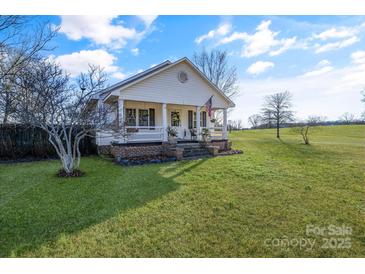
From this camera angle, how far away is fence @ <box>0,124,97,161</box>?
11805 millimetres

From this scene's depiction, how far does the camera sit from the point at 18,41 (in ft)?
45.1

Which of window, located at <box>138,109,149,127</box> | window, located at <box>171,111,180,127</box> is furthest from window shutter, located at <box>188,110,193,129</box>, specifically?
window, located at <box>138,109,149,127</box>

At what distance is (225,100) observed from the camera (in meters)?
17.3

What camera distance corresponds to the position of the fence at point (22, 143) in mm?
11805

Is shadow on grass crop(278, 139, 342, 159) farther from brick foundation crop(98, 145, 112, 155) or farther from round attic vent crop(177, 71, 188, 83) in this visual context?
brick foundation crop(98, 145, 112, 155)

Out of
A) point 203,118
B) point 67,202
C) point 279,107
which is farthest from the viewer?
point 279,107

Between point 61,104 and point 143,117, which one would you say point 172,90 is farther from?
point 61,104

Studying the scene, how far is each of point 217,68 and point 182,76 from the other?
17703 mm

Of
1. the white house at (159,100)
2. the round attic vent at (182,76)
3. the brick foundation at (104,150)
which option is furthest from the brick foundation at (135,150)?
the round attic vent at (182,76)

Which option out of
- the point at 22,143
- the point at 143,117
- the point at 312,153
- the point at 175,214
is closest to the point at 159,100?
the point at 143,117

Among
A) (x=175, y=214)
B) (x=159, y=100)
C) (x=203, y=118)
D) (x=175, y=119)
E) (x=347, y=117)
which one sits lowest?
(x=175, y=214)

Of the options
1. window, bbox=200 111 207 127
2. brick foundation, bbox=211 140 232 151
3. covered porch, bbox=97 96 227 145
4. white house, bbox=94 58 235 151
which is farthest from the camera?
window, bbox=200 111 207 127

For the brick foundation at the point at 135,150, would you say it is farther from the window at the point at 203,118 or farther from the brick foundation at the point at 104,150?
the window at the point at 203,118
